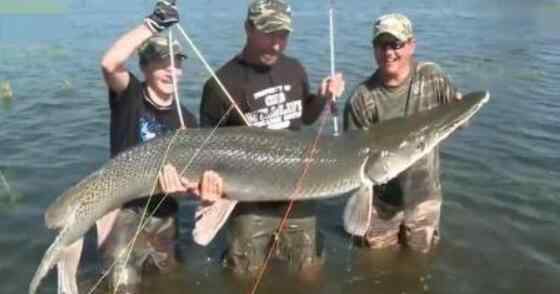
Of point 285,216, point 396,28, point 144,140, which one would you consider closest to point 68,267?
point 144,140

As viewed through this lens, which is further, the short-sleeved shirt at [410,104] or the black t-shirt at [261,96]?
the short-sleeved shirt at [410,104]

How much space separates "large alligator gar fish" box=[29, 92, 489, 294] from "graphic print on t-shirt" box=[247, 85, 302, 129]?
33 cm

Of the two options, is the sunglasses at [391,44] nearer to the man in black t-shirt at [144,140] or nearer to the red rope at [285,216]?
the red rope at [285,216]

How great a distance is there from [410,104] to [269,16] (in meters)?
1.51

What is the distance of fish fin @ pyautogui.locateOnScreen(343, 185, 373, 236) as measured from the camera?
498 cm

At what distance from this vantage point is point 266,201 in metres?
5.48

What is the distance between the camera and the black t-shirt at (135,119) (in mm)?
5129

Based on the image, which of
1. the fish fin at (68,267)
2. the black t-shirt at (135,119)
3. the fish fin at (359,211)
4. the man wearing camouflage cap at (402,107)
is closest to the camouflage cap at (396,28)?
the man wearing camouflage cap at (402,107)

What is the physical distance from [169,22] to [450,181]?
4514 millimetres

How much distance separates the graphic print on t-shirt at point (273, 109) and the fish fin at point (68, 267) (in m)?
1.66

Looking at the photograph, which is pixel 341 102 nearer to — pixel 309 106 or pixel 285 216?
pixel 309 106

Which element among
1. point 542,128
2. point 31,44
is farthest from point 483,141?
point 31,44

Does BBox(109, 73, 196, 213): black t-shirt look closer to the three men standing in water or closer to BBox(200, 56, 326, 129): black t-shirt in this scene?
the three men standing in water

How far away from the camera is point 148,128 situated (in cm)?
527
